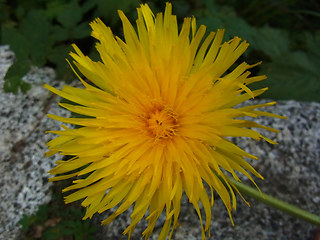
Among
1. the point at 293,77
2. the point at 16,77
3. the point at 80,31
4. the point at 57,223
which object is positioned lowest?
the point at 293,77

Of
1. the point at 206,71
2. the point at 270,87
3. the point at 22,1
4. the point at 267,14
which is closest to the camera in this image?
the point at 206,71

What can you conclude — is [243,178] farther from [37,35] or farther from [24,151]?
[37,35]

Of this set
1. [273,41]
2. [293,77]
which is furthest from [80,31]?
[293,77]

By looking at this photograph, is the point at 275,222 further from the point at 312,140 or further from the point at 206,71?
the point at 206,71

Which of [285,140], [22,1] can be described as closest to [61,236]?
[285,140]

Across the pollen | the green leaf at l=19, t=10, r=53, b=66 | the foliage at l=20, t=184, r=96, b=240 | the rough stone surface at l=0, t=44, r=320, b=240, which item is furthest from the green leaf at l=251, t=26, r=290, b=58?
the foliage at l=20, t=184, r=96, b=240

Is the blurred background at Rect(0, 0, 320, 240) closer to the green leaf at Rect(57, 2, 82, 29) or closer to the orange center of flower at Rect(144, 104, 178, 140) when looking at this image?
the green leaf at Rect(57, 2, 82, 29)

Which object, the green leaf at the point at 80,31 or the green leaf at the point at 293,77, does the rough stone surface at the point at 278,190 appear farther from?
the green leaf at the point at 80,31

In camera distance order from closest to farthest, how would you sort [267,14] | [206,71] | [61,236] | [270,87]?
1. [206,71]
2. [61,236]
3. [270,87]
4. [267,14]
